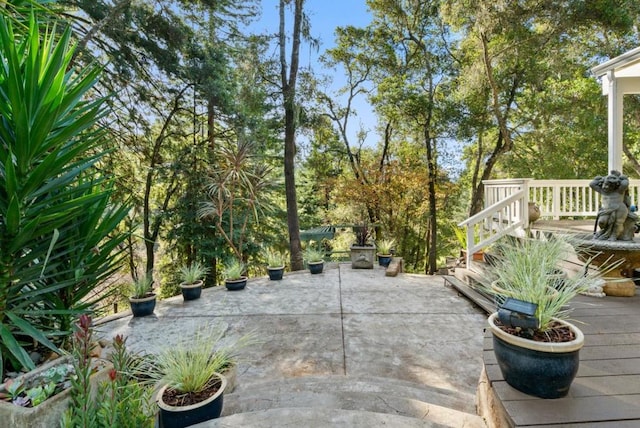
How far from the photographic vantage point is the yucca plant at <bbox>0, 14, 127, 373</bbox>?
1.44 metres

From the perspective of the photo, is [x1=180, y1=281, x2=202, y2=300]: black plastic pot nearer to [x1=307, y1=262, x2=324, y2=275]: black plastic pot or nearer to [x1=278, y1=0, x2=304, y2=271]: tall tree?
[x1=307, y1=262, x2=324, y2=275]: black plastic pot

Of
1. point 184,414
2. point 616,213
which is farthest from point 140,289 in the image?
point 616,213

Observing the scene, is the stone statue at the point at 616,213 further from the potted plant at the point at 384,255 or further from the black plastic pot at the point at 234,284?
the black plastic pot at the point at 234,284

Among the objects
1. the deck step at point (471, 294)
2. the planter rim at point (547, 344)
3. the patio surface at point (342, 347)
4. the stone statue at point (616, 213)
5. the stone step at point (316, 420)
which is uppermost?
the stone statue at point (616, 213)

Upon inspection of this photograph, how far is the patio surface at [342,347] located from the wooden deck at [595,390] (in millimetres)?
331

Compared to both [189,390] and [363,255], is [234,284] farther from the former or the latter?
[189,390]

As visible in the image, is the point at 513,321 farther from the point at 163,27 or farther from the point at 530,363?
the point at 163,27

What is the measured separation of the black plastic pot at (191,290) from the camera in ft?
14.7

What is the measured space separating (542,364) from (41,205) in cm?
255

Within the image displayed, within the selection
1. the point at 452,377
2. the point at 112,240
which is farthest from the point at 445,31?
the point at 112,240

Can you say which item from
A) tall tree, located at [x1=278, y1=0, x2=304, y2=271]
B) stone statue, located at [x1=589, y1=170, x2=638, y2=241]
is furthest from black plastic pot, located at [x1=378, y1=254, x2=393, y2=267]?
stone statue, located at [x1=589, y1=170, x2=638, y2=241]

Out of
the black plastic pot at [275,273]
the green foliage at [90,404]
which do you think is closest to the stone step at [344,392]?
the green foliage at [90,404]

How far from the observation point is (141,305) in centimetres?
390

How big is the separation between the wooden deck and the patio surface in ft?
1.09
